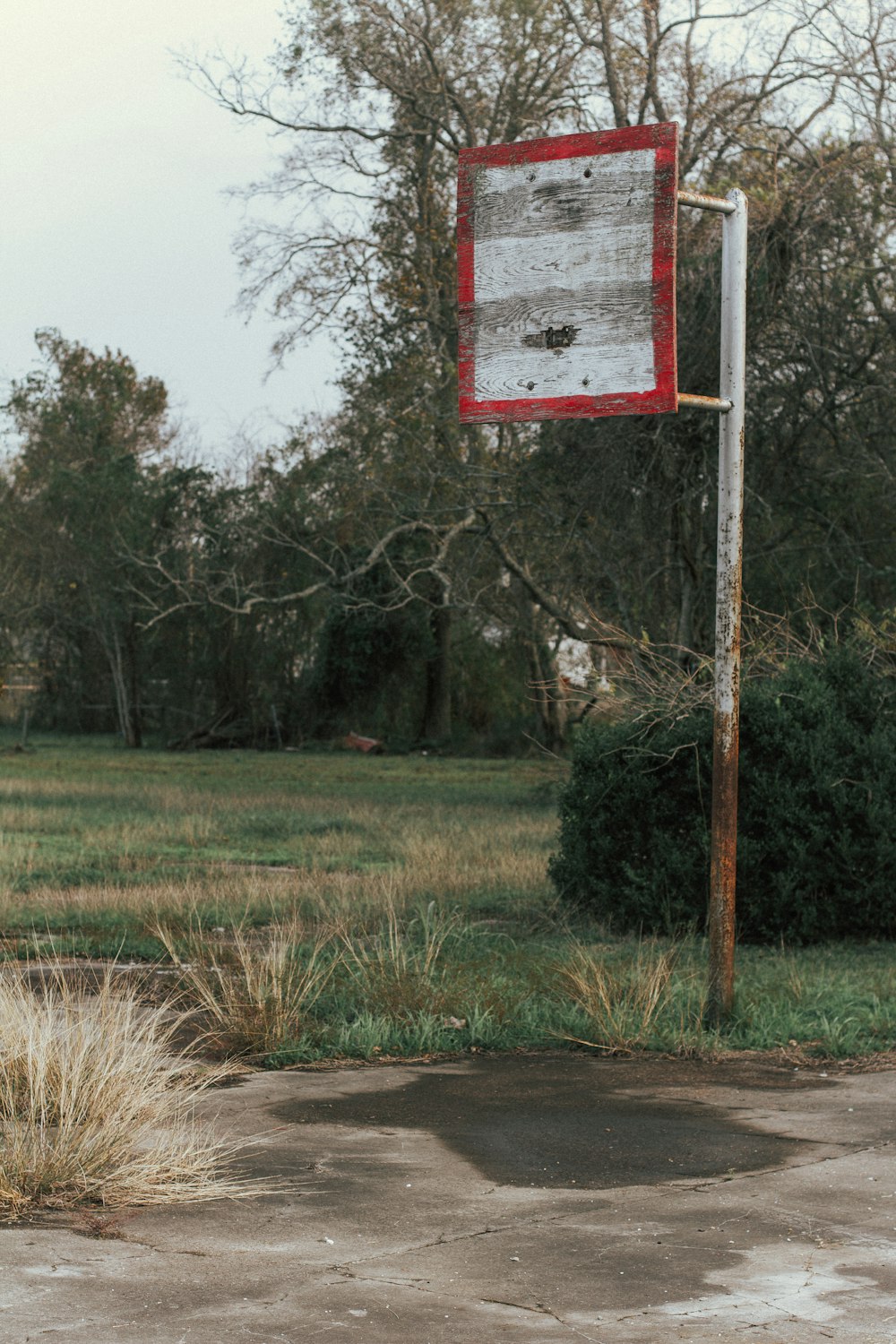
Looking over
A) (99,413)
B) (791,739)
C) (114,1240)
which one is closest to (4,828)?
(791,739)

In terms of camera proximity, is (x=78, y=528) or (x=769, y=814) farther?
(x=78, y=528)

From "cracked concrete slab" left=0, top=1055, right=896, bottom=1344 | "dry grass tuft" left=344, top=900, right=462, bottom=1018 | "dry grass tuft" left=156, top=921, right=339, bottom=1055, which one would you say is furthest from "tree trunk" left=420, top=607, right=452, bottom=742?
"cracked concrete slab" left=0, top=1055, right=896, bottom=1344

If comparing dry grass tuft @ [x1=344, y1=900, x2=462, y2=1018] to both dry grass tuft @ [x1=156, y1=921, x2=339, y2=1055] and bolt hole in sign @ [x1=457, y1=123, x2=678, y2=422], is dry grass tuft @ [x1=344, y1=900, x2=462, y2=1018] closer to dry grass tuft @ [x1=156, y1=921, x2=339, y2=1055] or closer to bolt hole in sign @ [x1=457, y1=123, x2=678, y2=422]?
dry grass tuft @ [x1=156, y1=921, x2=339, y2=1055]

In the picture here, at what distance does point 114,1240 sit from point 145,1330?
77 cm

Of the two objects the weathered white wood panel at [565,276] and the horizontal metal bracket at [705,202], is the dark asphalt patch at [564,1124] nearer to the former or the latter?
the weathered white wood panel at [565,276]

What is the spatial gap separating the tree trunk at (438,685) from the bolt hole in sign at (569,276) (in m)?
36.4

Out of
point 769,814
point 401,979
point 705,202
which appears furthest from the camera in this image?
point 769,814

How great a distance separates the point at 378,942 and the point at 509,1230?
5.00m

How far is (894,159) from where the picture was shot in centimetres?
1791

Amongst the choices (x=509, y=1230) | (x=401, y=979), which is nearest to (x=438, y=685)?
(x=401, y=979)

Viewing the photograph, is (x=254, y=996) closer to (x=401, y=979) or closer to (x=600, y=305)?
(x=401, y=979)

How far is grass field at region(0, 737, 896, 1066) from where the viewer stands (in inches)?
315

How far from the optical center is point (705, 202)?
7.95 metres

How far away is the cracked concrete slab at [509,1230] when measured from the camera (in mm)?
4164
